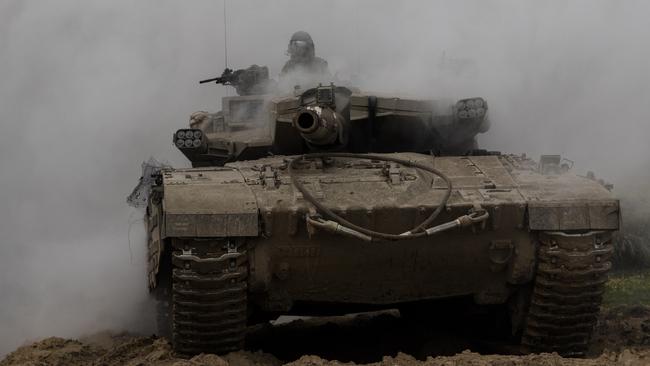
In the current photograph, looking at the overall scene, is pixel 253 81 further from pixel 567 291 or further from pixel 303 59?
pixel 567 291

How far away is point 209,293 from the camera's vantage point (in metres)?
9.91

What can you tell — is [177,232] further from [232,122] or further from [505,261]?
[232,122]

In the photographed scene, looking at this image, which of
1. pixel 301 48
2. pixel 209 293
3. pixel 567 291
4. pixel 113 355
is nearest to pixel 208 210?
pixel 209 293

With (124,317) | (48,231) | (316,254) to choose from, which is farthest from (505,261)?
(48,231)

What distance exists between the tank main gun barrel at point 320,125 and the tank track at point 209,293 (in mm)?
1282

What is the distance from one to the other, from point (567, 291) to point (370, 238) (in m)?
1.80

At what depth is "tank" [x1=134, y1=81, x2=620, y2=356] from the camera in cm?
988

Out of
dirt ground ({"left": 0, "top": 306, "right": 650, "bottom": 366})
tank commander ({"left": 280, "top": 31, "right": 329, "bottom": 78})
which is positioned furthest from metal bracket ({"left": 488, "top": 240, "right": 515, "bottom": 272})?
tank commander ({"left": 280, "top": 31, "right": 329, "bottom": 78})

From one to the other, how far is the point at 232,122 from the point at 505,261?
417 cm

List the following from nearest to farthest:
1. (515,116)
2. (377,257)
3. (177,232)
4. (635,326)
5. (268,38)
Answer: (177,232), (377,257), (635,326), (515,116), (268,38)

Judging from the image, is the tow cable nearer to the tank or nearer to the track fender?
the tank

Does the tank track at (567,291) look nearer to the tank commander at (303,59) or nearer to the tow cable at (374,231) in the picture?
the tow cable at (374,231)

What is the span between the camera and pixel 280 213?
9.91 meters

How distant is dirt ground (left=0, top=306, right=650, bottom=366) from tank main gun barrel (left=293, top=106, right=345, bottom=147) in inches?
75.3
